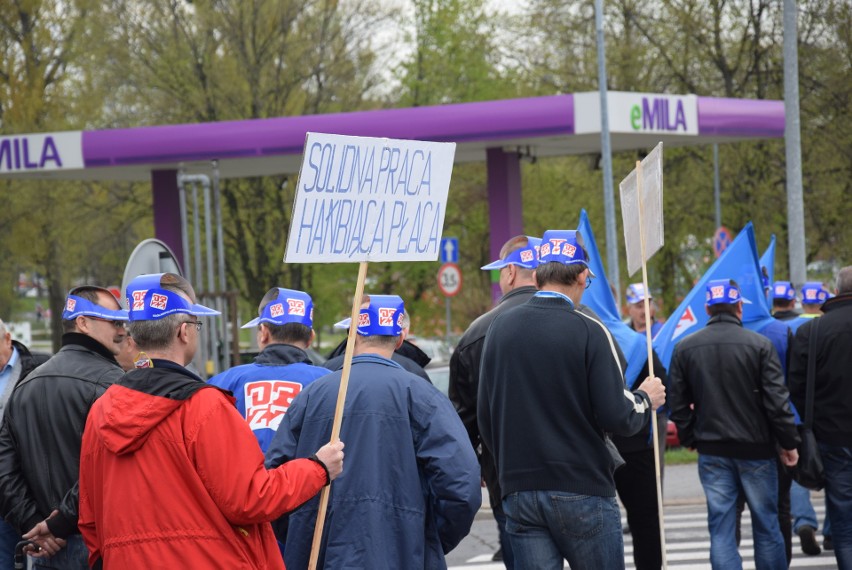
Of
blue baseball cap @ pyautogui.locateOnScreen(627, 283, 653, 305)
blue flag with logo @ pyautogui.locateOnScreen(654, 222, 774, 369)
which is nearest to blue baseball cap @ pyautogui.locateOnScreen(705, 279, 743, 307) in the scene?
blue flag with logo @ pyautogui.locateOnScreen(654, 222, 774, 369)

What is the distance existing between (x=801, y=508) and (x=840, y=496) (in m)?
1.90

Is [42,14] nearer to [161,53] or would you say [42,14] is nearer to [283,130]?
[161,53]

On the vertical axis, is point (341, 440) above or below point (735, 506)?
above

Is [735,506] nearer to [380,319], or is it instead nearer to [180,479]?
[380,319]

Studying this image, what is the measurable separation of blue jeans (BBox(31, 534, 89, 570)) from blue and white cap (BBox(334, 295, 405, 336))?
1552 millimetres

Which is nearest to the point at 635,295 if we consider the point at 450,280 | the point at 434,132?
the point at 434,132

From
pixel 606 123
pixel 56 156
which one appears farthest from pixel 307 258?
pixel 56 156

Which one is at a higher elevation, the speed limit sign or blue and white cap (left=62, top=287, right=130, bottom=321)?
Result: blue and white cap (left=62, top=287, right=130, bottom=321)

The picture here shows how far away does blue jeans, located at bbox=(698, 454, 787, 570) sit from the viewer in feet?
24.6

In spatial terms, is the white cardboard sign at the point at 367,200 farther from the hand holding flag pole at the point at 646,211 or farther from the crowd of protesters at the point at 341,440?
the hand holding flag pole at the point at 646,211

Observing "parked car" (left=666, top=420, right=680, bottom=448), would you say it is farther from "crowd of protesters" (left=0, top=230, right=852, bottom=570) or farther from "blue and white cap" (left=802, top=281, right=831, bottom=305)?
"crowd of protesters" (left=0, top=230, right=852, bottom=570)

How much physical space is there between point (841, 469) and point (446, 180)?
4038 mm

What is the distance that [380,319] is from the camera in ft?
16.6

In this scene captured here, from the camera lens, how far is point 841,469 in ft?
25.6
